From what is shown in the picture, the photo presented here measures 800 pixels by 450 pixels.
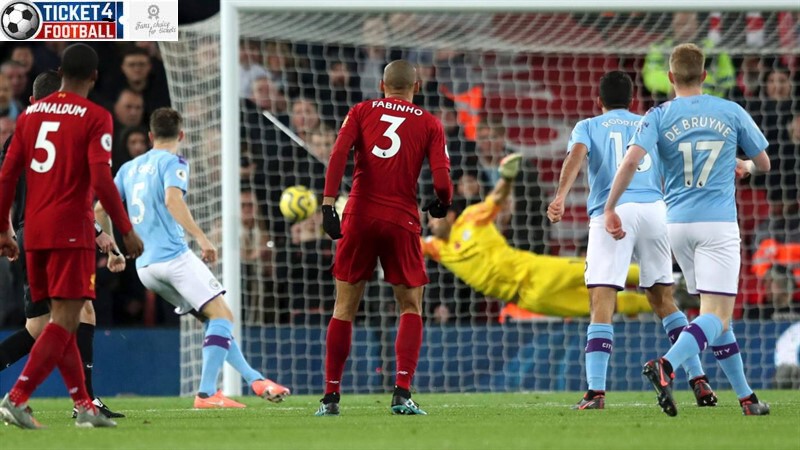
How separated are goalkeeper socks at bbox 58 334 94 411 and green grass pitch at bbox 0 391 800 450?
0.51ft

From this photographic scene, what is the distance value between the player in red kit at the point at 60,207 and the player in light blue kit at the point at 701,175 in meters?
2.71

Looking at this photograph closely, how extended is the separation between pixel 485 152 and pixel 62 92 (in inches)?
301

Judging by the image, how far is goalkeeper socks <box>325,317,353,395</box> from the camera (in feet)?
24.9

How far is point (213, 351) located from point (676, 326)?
3.07 metres

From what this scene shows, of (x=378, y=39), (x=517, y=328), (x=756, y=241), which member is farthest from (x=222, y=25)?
(x=756, y=241)

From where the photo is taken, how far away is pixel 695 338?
23.2 ft

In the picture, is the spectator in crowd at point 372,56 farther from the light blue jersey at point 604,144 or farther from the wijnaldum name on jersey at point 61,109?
the wijnaldum name on jersey at point 61,109

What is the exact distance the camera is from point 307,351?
12.6 meters

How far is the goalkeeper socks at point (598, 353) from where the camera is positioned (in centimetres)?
808

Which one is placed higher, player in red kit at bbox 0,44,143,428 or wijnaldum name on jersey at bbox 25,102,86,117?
wijnaldum name on jersey at bbox 25,102,86,117

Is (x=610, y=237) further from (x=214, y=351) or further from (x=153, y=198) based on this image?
(x=153, y=198)

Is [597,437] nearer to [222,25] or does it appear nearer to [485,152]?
[222,25]

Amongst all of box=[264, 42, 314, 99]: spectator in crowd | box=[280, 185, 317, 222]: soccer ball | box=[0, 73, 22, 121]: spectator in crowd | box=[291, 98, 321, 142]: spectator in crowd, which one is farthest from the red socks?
box=[264, 42, 314, 99]: spectator in crowd

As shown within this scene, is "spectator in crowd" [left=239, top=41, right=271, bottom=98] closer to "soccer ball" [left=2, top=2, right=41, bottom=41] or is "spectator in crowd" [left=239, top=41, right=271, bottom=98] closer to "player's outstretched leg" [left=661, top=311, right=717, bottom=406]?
"soccer ball" [left=2, top=2, right=41, bottom=41]
